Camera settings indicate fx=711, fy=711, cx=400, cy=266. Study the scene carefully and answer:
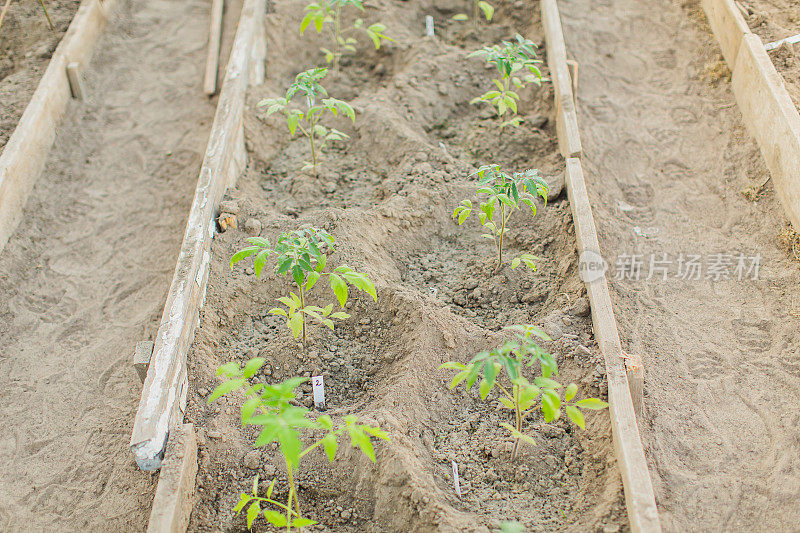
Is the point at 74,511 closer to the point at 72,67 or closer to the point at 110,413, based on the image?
the point at 110,413

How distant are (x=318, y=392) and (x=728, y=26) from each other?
4.30 metres

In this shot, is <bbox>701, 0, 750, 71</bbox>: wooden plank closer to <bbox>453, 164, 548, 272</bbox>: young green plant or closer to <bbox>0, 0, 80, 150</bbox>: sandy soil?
<bbox>453, 164, 548, 272</bbox>: young green plant

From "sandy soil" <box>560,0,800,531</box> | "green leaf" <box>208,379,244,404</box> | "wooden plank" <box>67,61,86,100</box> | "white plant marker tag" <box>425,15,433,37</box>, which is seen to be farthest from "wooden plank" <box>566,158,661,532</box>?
"wooden plank" <box>67,61,86,100</box>

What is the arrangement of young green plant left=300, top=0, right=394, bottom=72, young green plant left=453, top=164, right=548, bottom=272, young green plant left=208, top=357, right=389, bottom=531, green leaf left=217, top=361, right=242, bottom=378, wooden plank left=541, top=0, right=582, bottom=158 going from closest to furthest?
1. young green plant left=208, top=357, right=389, bottom=531
2. green leaf left=217, top=361, right=242, bottom=378
3. young green plant left=453, top=164, right=548, bottom=272
4. wooden plank left=541, top=0, right=582, bottom=158
5. young green plant left=300, top=0, right=394, bottom=72

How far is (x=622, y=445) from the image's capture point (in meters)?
2.90

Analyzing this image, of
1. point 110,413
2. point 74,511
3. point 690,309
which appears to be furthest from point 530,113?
point 74,511

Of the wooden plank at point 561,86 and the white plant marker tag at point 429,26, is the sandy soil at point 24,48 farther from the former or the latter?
the wooden plank at point 561,86

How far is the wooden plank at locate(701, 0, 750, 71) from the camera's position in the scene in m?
5.25

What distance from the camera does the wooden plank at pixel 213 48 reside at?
225 inches

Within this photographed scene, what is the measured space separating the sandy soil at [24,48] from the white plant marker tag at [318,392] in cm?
320

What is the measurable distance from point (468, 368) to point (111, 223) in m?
3.12

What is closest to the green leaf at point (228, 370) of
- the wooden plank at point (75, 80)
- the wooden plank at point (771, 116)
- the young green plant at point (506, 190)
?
the young green plant at point (506, 190)

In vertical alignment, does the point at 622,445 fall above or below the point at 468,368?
below

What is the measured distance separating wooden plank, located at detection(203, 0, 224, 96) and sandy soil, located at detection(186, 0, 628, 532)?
1.73 ft
